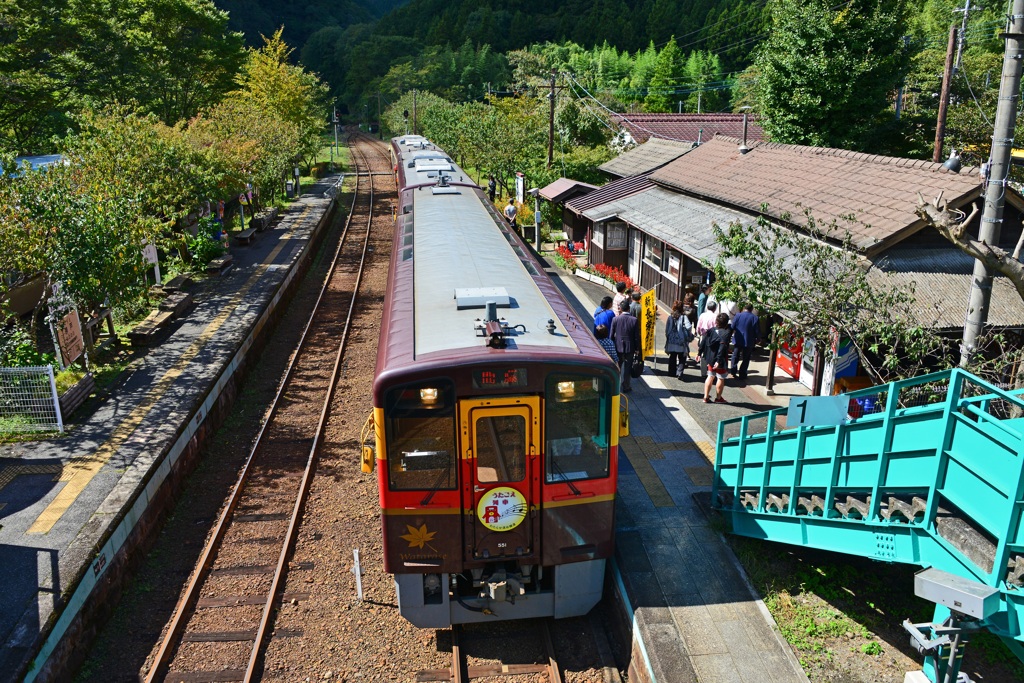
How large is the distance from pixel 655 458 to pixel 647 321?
360 cm

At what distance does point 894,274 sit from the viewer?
10.4 metres

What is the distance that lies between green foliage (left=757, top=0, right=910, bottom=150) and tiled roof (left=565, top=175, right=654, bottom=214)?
6.01 meters

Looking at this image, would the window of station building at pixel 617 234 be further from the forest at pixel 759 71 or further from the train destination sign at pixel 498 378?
the train destination sign at pixel 498 378

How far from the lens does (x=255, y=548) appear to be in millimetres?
8719

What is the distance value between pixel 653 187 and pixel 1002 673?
1487 centimetres

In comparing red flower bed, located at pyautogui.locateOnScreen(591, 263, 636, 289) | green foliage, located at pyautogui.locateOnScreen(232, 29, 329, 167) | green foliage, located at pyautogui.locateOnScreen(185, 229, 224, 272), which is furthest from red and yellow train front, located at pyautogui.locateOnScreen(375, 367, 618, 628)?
green foliage, located at pyautogui.locateOnScreen(232, 29, 329, 167)

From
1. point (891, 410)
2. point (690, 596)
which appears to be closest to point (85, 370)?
point (690, 596)

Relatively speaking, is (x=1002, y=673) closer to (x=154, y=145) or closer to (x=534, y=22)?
(x=154, y=145)

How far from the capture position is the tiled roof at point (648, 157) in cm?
2208

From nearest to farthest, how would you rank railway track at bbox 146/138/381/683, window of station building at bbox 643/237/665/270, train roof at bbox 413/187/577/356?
train roof at bbox 413/187/577/356 < railway track at bbox 146/138/381/683 < window of station building at bbox 643/237/665/270

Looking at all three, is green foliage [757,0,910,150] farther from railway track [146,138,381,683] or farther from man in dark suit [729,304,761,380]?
railway track [146,138,381,683]

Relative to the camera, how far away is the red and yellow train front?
6160 mm

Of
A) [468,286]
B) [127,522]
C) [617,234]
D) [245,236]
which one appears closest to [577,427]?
[468,286]

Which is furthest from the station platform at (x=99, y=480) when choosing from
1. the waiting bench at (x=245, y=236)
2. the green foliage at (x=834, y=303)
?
the waiting bench at (x=245, y=236)
